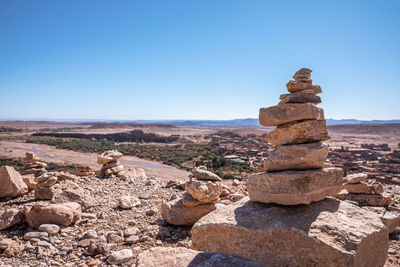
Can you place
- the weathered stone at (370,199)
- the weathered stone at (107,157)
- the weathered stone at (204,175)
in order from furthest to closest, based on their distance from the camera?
the weathered stone at (107,157)
the weathered stone at (370,199)
the weathered stone at (204,175)

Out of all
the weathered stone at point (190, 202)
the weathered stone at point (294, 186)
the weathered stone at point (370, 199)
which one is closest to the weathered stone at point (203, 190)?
the weathered stone at point (190, 202)

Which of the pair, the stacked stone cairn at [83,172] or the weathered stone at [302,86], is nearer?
the weathered stone at [302,86]

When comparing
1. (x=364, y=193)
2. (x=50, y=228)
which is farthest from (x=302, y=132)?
(x=50, y=228)

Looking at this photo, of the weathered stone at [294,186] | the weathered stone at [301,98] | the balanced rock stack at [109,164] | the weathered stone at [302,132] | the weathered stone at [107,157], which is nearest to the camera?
the weathered stone at [294,186]

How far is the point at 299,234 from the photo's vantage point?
454cm

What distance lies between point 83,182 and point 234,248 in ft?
34.6

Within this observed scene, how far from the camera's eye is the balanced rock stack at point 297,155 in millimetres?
5258

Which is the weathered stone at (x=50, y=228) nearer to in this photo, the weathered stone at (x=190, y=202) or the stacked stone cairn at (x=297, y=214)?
the weathered stone at (x=190, y=202)

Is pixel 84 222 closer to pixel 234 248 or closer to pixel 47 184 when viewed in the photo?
pixel 47 184

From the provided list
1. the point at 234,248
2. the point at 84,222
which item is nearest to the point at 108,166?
the point at 84,222

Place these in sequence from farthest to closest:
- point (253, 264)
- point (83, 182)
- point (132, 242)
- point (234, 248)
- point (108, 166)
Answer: point (108, 166) → point (83, 182) → point (132, 242) → point (234, 248) → point (253, 264)

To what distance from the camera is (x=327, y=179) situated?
565 cm

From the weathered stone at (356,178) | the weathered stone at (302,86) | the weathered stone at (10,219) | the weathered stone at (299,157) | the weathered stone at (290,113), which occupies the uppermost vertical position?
the weathered stone at (302,86)

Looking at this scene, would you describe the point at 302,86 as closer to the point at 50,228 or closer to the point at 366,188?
the point at 366,188
